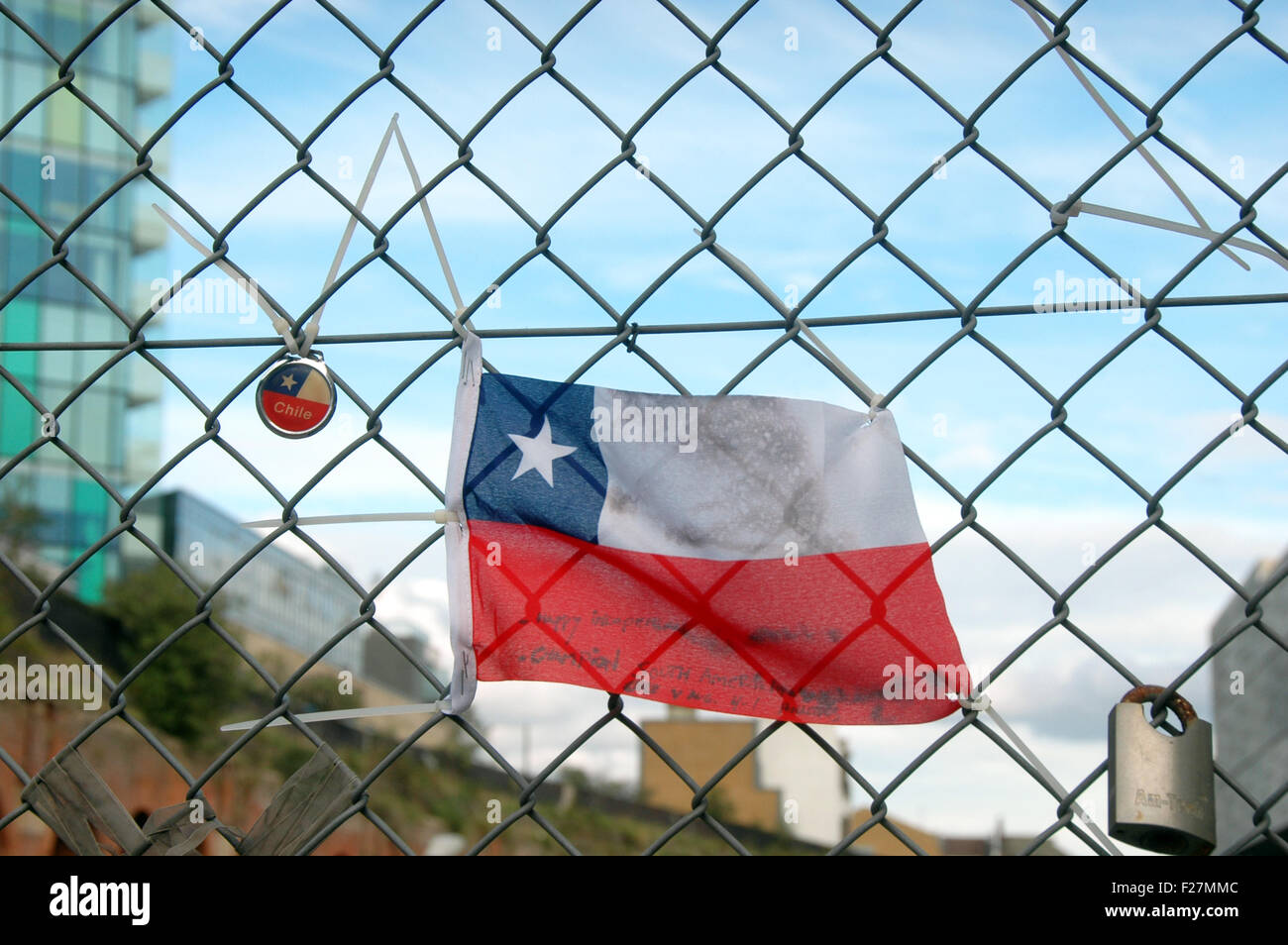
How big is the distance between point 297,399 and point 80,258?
39.6 m

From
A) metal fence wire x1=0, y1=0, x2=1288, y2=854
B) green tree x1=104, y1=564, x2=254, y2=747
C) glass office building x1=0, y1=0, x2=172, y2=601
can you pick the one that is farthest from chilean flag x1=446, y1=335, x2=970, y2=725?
glass office building x1=0, y1=0, x2=172, y2=601

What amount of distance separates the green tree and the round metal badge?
25.3 meters

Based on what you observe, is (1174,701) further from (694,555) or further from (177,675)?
(177,675)

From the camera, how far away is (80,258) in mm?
35969

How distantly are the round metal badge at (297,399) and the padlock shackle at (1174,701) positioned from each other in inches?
39.2

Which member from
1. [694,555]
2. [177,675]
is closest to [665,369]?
[694,555]

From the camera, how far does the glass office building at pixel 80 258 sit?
31.4 m

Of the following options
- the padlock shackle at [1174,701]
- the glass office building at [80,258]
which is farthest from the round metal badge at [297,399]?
the glass office building at [80,258]

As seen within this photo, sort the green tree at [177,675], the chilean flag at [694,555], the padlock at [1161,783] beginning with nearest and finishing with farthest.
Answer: the padlock at [1161,783], the chilean flag at [694,555], the green tree at [177,675]

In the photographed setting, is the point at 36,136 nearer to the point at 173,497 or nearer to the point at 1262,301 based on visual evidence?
the point at 173,497

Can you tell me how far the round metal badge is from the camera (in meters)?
1.36

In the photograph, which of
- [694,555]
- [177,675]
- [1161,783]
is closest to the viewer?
[1161,783]

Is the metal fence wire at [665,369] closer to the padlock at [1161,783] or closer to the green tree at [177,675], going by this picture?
the padlock at [1161,783]
